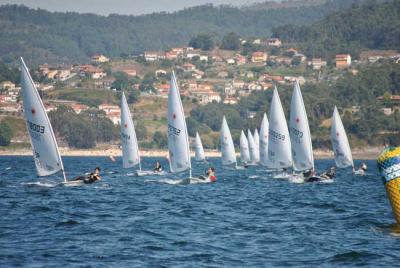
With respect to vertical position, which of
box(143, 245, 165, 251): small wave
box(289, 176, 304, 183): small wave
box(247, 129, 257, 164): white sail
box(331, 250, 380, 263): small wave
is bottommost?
box(247, 129, 257, 164): white sail

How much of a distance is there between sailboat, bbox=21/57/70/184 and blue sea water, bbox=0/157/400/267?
201 cm

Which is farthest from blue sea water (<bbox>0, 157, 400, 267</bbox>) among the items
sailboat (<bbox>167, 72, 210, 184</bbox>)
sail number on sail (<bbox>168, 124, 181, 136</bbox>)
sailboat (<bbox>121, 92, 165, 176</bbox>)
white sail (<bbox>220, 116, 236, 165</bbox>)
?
white sail (<bbox>220, 116, 236, 165</bbox>)

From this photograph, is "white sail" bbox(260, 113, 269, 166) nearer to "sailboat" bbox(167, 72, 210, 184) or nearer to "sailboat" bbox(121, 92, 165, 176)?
"sailboat" bbox(121, 92, 165, 176)

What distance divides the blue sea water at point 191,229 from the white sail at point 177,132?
519 cm

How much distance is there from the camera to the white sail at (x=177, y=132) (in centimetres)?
6838

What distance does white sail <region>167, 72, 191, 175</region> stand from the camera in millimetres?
68375

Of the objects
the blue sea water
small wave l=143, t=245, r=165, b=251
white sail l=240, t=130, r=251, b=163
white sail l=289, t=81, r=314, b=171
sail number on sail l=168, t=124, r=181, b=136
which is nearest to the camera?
the blue sea water

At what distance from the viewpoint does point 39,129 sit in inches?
2169

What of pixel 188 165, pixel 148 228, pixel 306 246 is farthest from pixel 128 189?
pixel 306 246

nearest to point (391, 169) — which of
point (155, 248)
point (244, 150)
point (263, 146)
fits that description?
point (155, 248)

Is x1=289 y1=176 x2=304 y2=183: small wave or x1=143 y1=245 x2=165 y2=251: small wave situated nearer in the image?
x1=143 y1=245 x2=165 y2=251: small wave

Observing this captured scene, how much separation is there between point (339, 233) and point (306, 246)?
4.43 meters

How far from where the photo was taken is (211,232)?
39438 millimetres

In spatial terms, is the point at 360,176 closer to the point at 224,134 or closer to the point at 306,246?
the point at 224,134
